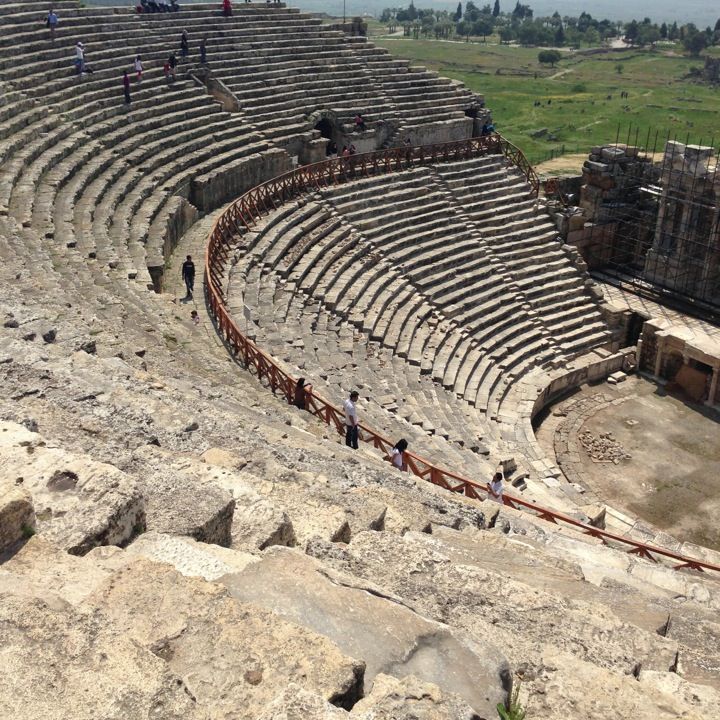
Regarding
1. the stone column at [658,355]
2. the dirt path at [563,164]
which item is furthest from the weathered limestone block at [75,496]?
the dirt path at [563,164]

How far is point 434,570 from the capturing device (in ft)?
18.3

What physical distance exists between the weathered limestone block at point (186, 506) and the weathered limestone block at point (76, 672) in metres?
1.48

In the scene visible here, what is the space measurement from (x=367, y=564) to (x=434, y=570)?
1.68 ft

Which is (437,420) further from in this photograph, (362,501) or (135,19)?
(135,19)

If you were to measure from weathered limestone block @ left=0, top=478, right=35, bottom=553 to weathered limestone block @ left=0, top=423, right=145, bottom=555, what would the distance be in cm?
20

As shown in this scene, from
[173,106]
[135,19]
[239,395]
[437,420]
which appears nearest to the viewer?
[239,395]

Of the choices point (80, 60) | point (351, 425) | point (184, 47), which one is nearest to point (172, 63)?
point (184, 47)

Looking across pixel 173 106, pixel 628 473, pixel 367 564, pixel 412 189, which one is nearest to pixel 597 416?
pixel 628 473

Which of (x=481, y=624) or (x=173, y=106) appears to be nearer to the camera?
(x=481, y=624)

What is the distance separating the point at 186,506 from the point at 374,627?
1.70 meters

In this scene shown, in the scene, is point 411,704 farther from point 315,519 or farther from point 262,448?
point 262,448

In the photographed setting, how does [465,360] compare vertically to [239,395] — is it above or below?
below

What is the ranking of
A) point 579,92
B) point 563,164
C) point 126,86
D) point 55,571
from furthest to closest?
point 579,92 < point 563,164 < point 126,86 < point 55,571

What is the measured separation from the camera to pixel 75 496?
4.91m
